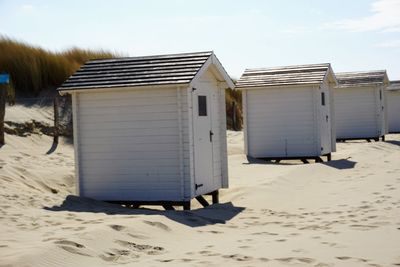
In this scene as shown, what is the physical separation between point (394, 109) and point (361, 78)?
402 inches

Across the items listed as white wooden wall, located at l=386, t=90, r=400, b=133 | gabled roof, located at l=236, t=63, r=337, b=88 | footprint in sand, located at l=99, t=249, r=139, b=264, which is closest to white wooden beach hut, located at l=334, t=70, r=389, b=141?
gabled roof, located at l=236, t=63, r=337, b=88

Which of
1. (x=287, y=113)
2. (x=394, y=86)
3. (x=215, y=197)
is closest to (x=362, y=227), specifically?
(x=215, y=197)

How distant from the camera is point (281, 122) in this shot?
Result: 19.5m

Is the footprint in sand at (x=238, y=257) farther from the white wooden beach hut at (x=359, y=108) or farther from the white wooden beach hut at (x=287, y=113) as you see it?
the white wooden beach hut at (x=359, y=108)

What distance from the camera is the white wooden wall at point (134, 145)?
10.8 metres

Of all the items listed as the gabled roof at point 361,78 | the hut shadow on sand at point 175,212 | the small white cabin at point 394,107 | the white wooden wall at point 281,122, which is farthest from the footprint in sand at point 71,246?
the small white cabin at point 394,107

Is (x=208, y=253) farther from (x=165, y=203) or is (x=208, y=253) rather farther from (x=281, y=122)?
(x=281, y=122)

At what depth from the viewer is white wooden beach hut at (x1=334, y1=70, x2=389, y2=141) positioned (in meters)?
28.0

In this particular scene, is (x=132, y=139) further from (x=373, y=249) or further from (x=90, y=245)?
(x=373, y=249)

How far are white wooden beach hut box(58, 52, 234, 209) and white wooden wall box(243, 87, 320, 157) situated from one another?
25.4 ft

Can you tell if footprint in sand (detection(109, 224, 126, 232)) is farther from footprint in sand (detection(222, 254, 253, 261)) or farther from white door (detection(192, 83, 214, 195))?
white door (detection(192, 83, 214, 195))

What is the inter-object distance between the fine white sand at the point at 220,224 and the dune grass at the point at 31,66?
653 cm

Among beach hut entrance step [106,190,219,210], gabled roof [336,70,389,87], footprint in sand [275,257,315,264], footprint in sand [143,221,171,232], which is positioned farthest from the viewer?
gabled roof [336,70,389,87]

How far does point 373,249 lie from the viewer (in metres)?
7.20
